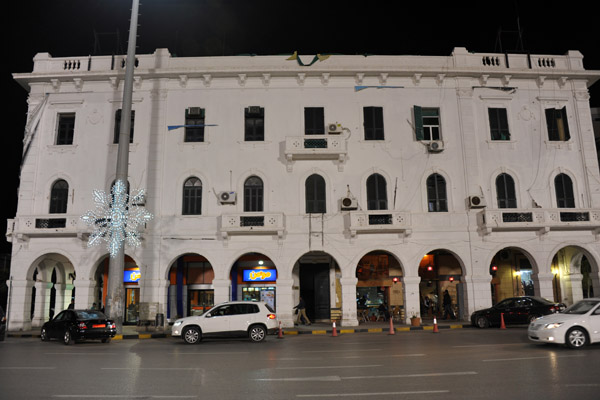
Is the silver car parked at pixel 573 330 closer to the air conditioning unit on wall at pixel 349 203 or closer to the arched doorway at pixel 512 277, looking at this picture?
the air conditioning unit on wall at pixel 349 203

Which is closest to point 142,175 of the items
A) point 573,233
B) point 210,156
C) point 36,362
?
point 210,156

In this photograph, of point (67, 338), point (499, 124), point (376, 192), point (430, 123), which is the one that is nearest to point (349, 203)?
point (376, 192)

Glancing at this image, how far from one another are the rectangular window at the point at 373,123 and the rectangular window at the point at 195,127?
29.1 feet

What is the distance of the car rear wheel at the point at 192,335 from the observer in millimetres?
17922

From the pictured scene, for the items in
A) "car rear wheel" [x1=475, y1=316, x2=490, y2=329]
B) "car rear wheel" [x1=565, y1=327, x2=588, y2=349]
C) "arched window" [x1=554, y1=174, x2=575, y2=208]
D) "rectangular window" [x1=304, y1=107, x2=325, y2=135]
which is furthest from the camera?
"rectangular window" [x1=304, y1=107, x2=325, y2=135]

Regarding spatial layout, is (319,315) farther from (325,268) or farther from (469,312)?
(469,312)

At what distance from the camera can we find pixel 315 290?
90.7 feet

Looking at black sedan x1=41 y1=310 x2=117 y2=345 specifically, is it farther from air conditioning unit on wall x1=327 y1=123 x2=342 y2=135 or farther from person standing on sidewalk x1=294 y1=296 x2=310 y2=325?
air conditioning unit on wall x1=327 y1=123 x2=342 y2=135

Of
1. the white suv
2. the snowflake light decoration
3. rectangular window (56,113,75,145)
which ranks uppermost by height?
rectangular window (56,113,75,145)

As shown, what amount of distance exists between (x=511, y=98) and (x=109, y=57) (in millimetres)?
22250

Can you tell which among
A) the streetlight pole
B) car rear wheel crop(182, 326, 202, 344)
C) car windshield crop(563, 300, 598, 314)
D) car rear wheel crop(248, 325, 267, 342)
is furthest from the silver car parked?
the streetlight pole

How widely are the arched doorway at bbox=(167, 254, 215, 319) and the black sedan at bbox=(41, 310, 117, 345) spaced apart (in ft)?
24.2

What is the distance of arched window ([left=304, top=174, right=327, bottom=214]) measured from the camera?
992 inches

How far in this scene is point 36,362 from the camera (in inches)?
493
